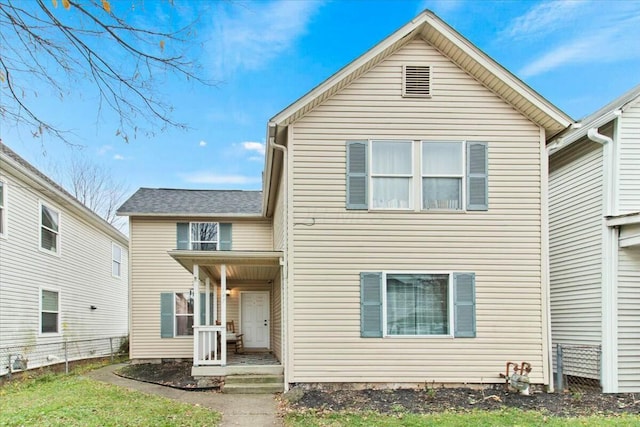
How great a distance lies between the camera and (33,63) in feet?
13.4

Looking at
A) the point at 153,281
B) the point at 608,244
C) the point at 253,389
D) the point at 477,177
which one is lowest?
the point at 253,389

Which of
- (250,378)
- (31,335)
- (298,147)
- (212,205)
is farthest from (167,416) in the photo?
(212,205)

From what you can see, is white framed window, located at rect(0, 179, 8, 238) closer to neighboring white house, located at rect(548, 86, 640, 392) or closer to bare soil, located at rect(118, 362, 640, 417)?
bare soil, located at rect(118, 362, 640, 417)

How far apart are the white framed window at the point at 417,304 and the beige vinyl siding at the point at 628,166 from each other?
3605 millimetres

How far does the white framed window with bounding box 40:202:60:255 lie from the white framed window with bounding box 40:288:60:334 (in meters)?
1.22

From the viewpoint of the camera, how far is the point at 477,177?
918 centimetres

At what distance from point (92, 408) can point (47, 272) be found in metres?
7.27

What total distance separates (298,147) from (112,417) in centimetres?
545

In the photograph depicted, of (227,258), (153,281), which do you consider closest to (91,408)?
(227,258)

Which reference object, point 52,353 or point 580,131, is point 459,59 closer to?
point 580,131

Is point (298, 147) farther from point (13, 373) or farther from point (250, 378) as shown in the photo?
point (13, 373)

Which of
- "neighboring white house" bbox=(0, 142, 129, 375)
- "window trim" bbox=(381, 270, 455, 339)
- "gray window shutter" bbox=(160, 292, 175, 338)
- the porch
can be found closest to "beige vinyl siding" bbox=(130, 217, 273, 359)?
"gray window shutter" bbox=(160, 292, 175, 338)

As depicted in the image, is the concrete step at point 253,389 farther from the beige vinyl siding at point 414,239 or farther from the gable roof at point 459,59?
the gable roof at point 459,59

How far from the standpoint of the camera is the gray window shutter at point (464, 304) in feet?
29.2
